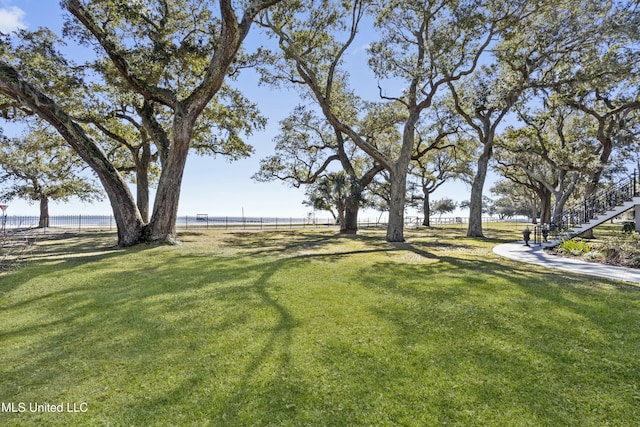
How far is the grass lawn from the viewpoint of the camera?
105 inches

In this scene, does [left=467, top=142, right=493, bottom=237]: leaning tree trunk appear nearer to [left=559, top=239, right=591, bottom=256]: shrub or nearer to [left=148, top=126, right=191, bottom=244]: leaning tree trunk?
[left=559, top=239, right=591, bottom=256]: shrub

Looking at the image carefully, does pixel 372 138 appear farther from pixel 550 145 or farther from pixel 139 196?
pixel 139 196

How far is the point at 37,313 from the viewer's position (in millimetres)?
5012

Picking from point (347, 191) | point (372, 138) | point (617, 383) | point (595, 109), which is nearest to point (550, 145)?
point (595, 109)

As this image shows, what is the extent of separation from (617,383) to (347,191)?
17.3 metres

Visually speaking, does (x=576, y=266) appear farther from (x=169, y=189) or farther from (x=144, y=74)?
(x=144, y=74)

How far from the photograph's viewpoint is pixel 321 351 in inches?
145

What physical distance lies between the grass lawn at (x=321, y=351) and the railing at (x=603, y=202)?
6.49 m

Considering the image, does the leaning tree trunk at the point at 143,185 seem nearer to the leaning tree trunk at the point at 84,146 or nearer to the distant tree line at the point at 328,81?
the distant tree line at the point at 328,81

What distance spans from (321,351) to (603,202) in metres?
13.7

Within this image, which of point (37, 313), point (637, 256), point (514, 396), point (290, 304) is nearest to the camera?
point (514, 396)

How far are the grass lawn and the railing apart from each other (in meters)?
6.49

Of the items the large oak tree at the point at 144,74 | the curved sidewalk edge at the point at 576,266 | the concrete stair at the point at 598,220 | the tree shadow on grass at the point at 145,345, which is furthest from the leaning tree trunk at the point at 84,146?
the concrete stair at the point at 598,220

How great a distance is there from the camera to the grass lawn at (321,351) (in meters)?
2.68
